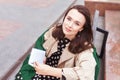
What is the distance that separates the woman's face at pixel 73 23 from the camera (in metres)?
1.43

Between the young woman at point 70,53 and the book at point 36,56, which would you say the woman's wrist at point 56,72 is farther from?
the book at point 36,56

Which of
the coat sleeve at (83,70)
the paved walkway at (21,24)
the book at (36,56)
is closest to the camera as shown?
the coat sleeve at (83,70)

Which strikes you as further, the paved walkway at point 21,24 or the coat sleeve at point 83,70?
the paved walkway at point 21,24

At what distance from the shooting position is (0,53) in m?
2.66

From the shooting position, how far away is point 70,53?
1.44m


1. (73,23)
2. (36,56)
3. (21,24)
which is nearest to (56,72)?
(36,56)

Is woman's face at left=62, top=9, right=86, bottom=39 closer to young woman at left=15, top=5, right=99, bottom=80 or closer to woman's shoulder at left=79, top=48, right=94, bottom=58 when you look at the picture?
young woman at left=15, top=5, right=99, bottom=80

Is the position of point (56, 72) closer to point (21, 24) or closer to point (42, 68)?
point (42, 68)

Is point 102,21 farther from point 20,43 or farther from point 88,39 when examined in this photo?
point 88,39

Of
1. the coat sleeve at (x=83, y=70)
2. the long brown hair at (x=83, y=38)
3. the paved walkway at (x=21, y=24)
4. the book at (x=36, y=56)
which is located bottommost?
the paved walkway at (x=21, y=24)

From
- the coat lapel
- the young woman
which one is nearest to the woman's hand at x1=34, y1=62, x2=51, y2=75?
the young woman

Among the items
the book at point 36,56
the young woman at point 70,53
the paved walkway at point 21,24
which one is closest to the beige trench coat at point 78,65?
the young woman at point 70,53

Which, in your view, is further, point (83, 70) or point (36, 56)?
point (36, 56)

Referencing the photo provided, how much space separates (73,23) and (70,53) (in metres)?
0.16
